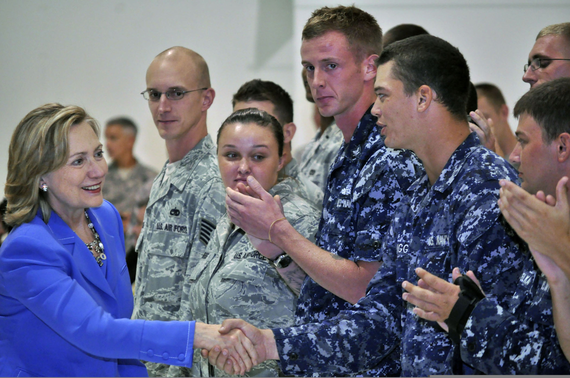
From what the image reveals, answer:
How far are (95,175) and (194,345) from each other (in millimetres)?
643

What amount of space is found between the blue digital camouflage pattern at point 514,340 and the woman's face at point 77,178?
1.25 m

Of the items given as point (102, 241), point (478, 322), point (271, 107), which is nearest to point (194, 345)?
point (102, 241)

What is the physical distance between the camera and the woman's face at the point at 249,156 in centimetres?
258

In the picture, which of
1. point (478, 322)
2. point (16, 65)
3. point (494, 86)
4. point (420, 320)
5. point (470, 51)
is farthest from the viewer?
point (16, 65)

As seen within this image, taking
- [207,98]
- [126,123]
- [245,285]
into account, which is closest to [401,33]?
[207,98]

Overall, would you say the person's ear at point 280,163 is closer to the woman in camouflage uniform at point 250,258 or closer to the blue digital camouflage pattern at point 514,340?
the woman in camouflage uniform at point 250,258

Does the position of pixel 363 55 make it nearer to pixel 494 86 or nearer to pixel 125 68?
pixel 494 86

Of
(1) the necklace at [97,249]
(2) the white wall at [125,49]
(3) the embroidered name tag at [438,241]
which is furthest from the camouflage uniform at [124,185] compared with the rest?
(3) the embroidered name tag at [438,241]

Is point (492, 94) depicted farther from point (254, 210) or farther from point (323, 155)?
point (254, 210)

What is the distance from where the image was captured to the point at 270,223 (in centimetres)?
224

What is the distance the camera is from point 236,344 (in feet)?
6.96

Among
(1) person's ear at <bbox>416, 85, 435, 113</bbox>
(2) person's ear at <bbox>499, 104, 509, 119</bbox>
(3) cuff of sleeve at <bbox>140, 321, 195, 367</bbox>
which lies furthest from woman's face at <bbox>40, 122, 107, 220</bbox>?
(2) person's ear at <bbox>499, 104, 509, 119</bbox>

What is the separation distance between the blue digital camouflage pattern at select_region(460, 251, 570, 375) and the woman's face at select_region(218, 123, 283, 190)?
120cm

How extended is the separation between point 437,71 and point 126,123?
439 cm
